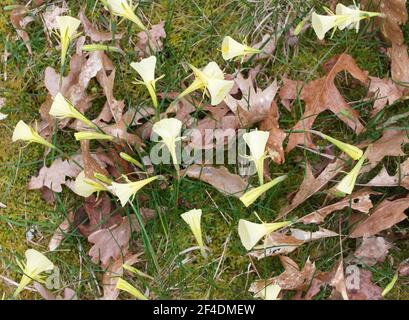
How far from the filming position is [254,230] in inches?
85.4

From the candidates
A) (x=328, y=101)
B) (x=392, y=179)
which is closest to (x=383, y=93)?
(x=328, y=101)

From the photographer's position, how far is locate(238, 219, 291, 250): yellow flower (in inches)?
85.0

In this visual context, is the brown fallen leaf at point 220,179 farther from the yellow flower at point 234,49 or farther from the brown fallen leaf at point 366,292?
the brown fallen leaf at point 366,292

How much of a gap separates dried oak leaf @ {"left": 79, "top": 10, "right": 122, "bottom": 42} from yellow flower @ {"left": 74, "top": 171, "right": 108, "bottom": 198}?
582mm

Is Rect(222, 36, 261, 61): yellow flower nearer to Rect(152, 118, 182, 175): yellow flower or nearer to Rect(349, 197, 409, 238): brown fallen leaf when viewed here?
Rect(152, 118, 182, 175): yellow flower

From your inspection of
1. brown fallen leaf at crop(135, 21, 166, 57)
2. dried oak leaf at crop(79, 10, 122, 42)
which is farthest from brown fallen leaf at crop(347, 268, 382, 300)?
dried oak leaf at crop(79, 10, 122, 42)

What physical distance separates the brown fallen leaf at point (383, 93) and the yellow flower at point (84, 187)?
1.12 metres

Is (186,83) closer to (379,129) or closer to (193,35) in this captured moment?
(193,35)

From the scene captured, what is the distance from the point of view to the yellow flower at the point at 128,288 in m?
2.19

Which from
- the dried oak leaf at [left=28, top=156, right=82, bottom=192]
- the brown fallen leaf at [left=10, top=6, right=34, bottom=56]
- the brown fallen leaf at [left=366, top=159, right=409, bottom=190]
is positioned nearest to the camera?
the brown fallen leaf at [left=366, top=159, right=409, bottom=190]

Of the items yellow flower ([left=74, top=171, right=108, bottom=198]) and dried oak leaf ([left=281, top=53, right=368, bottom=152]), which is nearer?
yellow flower ([left=74, top=171, right=108, bottom=198])

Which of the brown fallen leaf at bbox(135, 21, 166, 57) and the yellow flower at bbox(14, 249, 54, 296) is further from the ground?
the brown fallen leaf at bbox(135, 21, 166, 57)

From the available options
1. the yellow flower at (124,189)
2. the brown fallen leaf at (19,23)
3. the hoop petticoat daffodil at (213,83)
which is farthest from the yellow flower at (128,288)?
the brown fallen leaf at (19,23)
